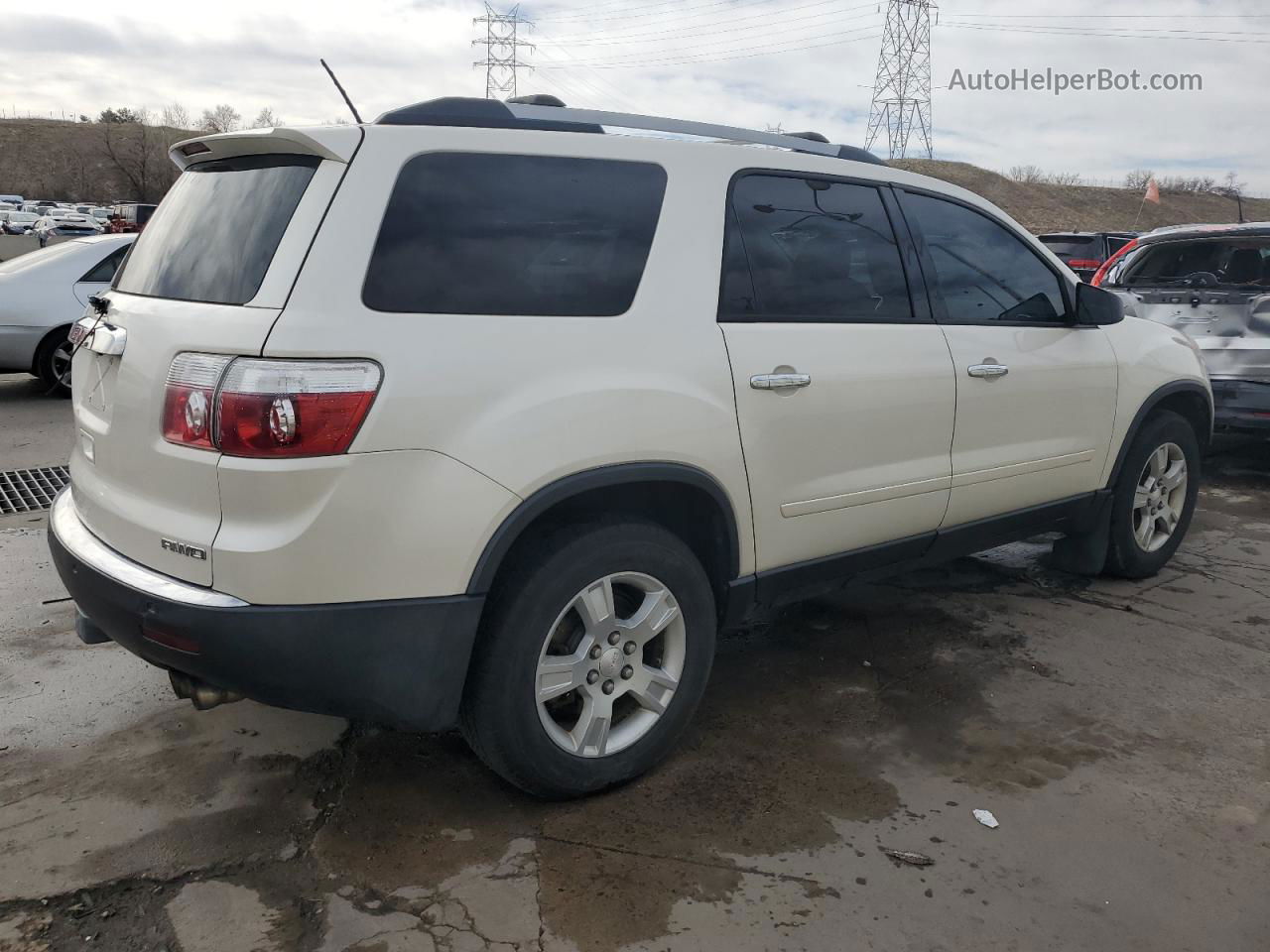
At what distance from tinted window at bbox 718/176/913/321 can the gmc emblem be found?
155 cm

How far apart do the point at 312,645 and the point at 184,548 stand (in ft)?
1.30

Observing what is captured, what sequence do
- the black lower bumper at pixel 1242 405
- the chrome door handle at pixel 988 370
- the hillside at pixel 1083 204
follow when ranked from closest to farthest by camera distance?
the chrome door handle at pixel 988 370 → the black lower bumper at pixel 1242 405 → the hillside at pixel 1083 204

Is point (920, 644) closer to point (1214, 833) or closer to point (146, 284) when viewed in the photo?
point (1214, 833)

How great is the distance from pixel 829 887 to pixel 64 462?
6124 millimetres

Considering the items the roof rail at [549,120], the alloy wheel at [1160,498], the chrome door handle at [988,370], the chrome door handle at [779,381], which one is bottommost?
the alloy wheel at [1160,498]

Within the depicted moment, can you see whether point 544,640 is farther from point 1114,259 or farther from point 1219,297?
point 1114,259

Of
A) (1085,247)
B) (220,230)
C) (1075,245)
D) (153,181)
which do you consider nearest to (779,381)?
(220,230)

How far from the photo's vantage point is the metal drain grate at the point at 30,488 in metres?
5.86

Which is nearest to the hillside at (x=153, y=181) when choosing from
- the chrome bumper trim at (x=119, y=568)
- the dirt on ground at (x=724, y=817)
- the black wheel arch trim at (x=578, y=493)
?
the chrome bumper trim at (x=119, y=568)

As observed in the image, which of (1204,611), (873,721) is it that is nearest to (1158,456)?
(1204,611)

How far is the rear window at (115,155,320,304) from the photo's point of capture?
2.54 meters

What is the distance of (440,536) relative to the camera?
2459 mm

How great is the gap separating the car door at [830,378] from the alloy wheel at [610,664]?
1.41 ft

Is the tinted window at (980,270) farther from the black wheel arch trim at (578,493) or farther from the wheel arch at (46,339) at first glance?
the wheel arch at (46,339)
